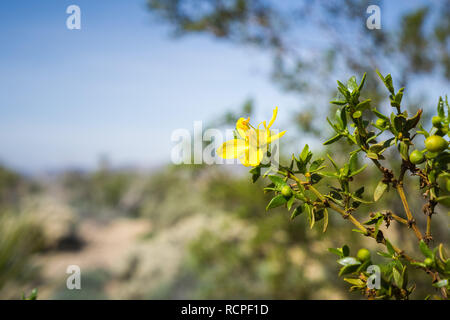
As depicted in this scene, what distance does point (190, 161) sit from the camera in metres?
2.38

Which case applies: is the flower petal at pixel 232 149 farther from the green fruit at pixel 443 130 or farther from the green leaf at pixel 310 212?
the green fruit at pixel 443 130

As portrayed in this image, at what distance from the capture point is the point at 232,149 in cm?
50

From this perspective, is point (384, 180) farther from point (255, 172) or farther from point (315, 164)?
point (255, 172)

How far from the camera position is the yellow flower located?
0.47 meters

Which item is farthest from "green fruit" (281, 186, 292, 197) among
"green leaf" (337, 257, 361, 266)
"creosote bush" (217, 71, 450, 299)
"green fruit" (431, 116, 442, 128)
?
"green fruit" (431, 116, 442, 128)

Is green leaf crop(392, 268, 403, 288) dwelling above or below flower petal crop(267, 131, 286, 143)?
below

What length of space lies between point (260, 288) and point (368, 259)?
11.4 ft

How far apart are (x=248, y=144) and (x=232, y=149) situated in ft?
0.11

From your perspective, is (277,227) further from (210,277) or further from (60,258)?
(60,258)

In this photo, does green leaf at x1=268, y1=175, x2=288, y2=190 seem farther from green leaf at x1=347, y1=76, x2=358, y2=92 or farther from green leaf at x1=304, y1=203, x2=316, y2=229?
green leaf at x1=347, y1=76, x2=358, y2=92

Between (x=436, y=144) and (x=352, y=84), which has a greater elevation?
(x=352, y=84)

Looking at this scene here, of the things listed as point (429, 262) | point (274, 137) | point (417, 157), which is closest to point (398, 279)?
point (429, 262)
